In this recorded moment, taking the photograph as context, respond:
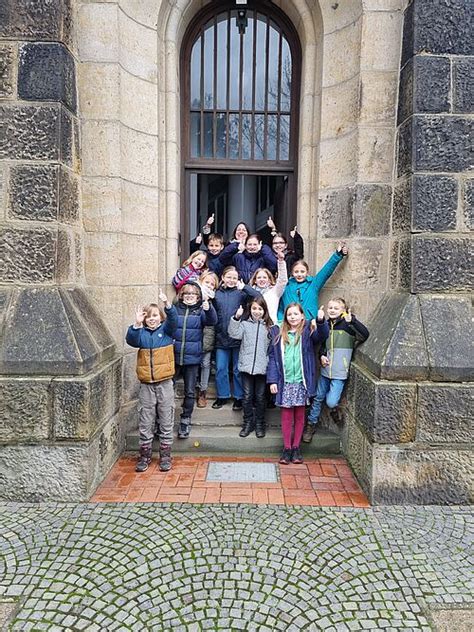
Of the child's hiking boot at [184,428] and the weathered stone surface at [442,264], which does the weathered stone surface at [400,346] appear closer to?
the weathered stone surface at [442,264]

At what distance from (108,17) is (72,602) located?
14.1 feet

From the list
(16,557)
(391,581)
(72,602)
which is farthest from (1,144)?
(391,581)

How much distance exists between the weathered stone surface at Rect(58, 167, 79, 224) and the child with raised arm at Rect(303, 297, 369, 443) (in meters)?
2.29

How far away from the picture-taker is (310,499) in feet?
11.1

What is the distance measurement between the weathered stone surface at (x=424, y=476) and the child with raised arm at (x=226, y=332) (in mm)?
1573

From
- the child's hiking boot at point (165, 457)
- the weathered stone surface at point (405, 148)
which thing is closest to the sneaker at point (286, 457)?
the child's hiking boot at point (165, 457)

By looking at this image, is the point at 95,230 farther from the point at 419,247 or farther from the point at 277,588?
the point at 277,588

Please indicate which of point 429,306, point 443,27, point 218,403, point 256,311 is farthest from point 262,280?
point 443,27

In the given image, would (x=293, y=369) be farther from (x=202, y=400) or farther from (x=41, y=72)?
(x=41, y=72)

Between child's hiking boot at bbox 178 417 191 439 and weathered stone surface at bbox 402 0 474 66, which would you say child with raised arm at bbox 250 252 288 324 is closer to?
child's hiking boot at bbox 178 417 191 439

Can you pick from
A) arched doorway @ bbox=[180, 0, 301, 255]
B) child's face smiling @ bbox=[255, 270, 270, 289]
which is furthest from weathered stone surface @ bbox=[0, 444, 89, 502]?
arched doorway @ bbox=[180, 0, 301, 255]

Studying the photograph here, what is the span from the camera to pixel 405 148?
3707 mm

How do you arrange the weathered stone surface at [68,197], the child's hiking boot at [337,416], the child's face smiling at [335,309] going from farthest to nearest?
1. the child's hiking boot at [337,416]
2. the child's face smiling at [335,309]
3. the weathered stone surface at [68,197]

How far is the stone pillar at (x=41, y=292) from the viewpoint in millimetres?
3334
